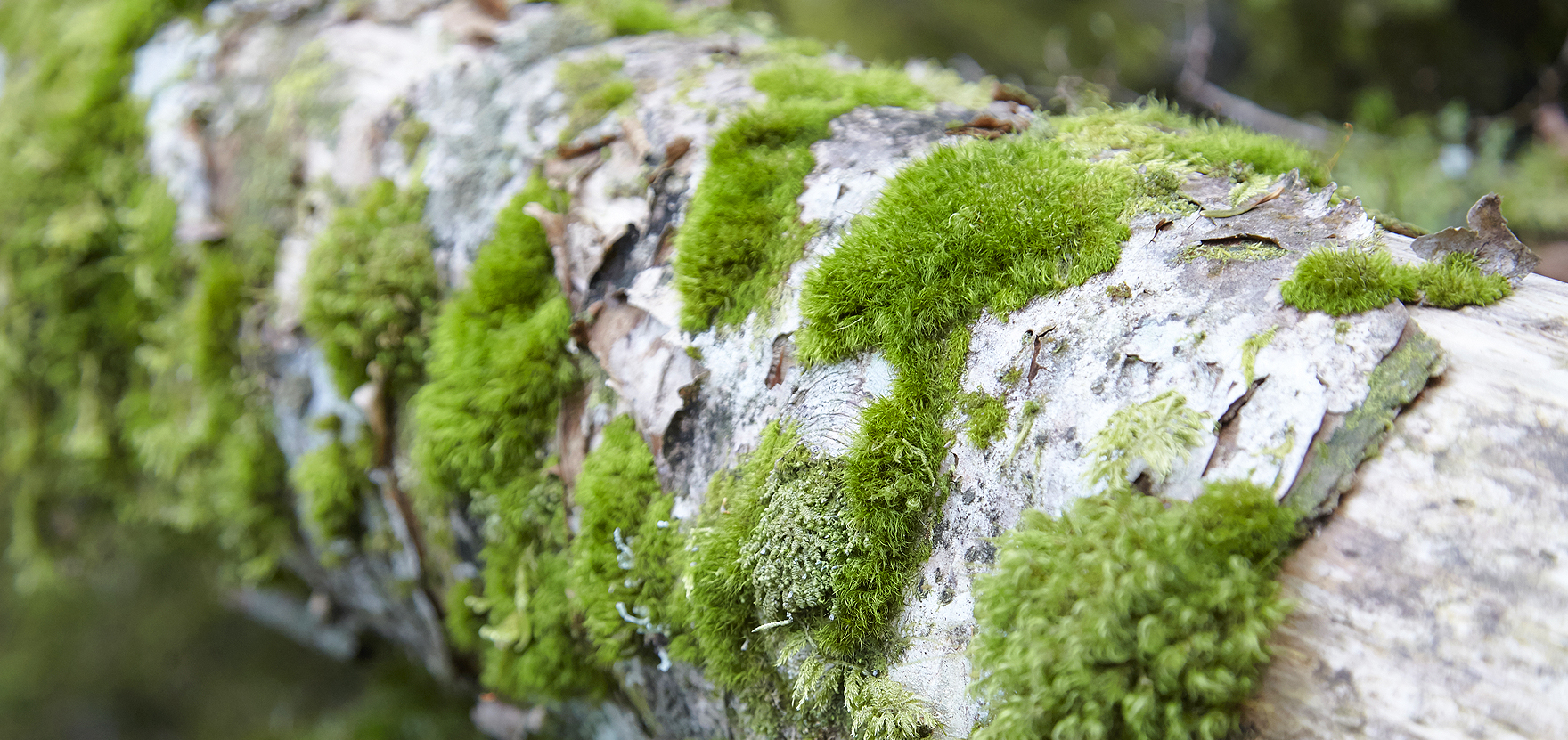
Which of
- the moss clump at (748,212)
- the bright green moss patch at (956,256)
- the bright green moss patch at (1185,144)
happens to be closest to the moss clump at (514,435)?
the moss clump at (748,212)

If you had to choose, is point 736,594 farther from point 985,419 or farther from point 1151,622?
point 1151,622

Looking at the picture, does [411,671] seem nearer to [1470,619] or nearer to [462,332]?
[462,332]

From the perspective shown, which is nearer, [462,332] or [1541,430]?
[1541,430]

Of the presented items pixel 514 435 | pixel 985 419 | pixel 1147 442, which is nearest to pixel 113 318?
pixel 514 435

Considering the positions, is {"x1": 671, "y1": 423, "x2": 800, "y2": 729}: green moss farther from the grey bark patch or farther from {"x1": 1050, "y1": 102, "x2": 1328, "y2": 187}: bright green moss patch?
the grey bark patch

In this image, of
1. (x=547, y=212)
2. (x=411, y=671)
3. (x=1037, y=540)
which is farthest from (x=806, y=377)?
(x=411, y=671)

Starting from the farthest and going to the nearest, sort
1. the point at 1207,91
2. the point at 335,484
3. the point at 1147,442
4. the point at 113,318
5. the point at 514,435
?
1. the point at 1207,91
2. the point at 113,318
3. the point at 335,484
4. the point at 514,435
5. the point at 1147,442

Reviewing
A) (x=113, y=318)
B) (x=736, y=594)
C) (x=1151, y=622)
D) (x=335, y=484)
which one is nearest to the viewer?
(x=1151, y=622)
